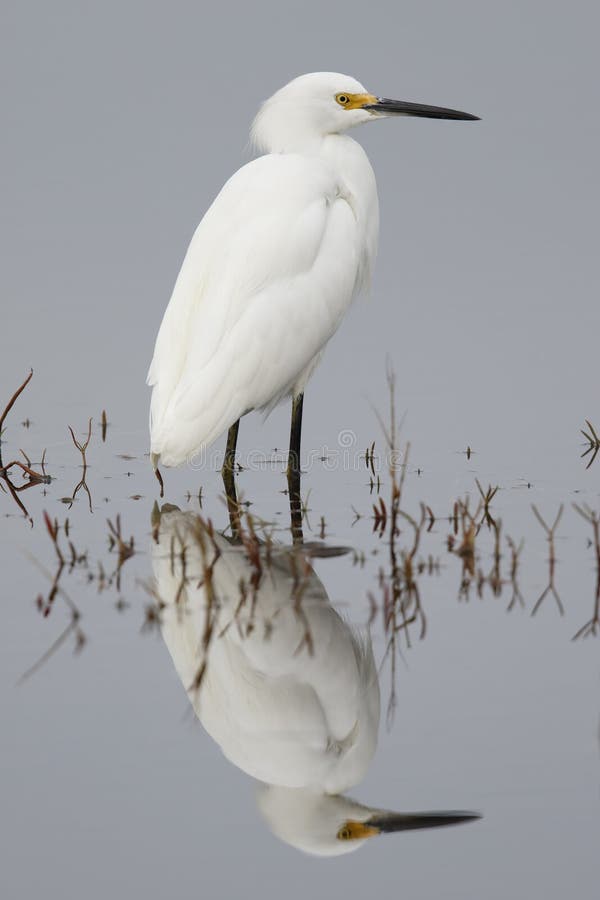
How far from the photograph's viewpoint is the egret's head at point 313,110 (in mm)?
6930

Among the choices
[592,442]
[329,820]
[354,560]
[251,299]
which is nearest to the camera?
[329,820]

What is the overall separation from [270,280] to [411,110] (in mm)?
1467

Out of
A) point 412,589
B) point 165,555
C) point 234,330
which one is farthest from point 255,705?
point 234,330

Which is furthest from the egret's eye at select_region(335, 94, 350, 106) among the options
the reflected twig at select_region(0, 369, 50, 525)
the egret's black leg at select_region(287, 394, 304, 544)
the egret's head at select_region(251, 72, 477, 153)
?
the reflected twig at select_region(0, 369, 50, 525)

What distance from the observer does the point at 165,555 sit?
17.3 ft

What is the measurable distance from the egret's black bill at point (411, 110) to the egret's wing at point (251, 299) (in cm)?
56

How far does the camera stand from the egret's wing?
6.17m

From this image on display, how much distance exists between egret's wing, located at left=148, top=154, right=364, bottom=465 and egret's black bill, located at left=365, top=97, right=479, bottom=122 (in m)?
0.56

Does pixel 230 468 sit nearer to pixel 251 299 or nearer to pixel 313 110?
pixel 251 299

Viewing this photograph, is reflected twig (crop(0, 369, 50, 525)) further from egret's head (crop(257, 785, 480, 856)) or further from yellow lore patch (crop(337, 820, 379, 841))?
yellow lore patch (crop(337, 820, 379, 841))

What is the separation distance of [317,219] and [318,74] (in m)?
0.93

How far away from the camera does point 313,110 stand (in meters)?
6.93

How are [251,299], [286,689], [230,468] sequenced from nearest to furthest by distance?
[286,689]
[251,299]
[230,468]

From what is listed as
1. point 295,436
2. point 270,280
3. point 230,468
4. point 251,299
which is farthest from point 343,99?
point 230,468
